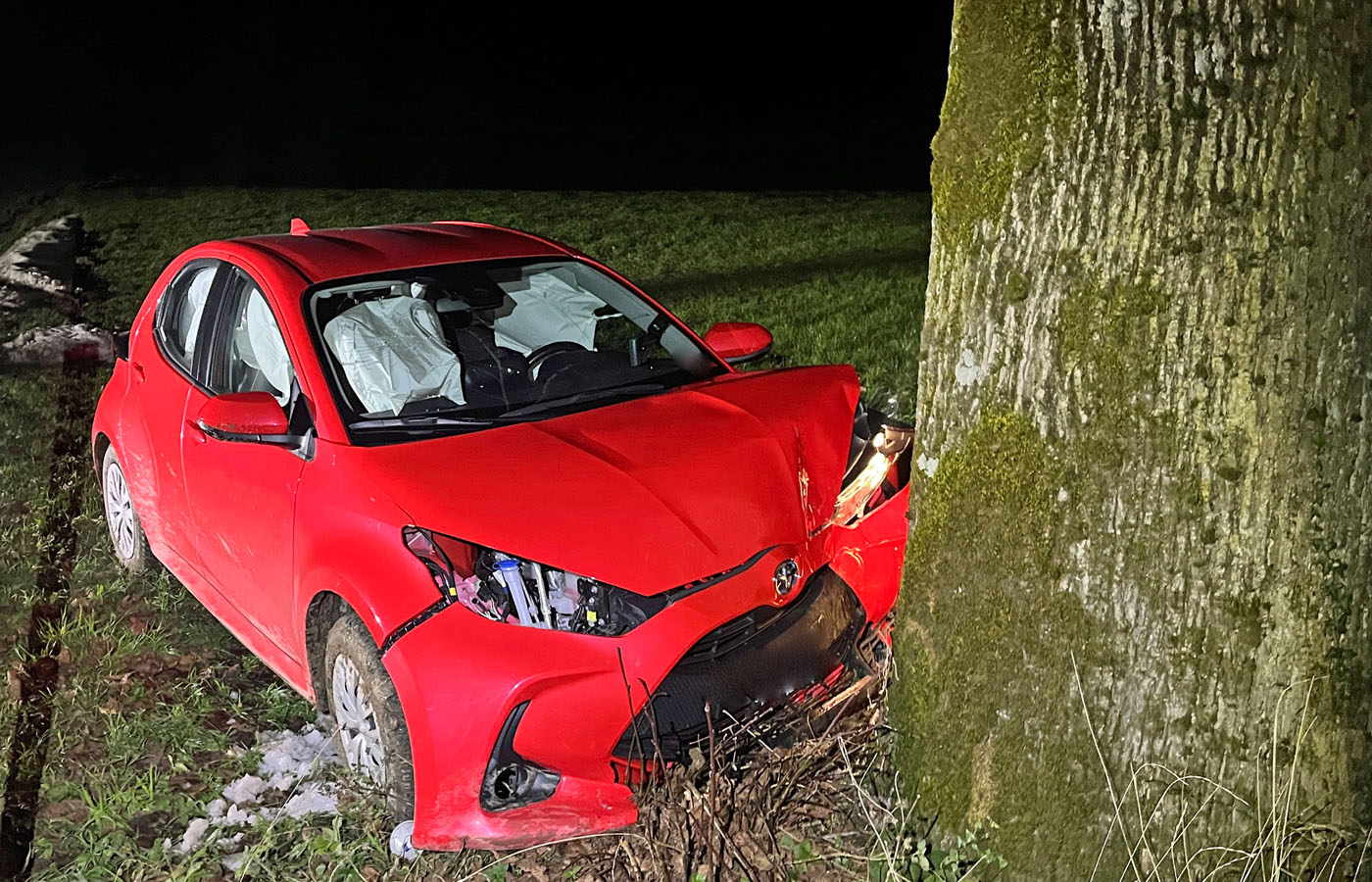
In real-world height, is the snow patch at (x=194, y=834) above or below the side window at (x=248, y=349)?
below

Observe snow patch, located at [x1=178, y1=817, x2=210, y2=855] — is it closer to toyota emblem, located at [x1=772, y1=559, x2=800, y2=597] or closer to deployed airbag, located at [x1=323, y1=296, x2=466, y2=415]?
deployed airbag, located at [x1=323, y1=296, x2=466, y2=415]

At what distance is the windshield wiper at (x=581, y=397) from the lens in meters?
4.01

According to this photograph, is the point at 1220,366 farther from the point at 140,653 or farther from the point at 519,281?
the point at 140,653

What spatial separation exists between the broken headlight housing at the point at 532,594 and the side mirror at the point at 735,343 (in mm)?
1622

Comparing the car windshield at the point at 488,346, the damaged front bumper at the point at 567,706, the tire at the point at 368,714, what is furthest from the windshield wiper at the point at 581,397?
the damaged front bumper at the point at 567,706

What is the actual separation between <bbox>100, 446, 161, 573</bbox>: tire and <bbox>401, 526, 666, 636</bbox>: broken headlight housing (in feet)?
8.02

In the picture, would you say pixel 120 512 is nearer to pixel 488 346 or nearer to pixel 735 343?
pixel 488 346

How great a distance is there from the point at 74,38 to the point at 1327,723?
82.6ft

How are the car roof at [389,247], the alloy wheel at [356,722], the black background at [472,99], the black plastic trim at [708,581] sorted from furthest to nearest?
the black background at [472,99], the car roof at [389,247], the alloy wheel at [356,722], the black plastic trim at [708,581]

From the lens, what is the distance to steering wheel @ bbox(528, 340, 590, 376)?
14.4 feet

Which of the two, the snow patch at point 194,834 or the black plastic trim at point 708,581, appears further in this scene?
the snow patch at point 194,834

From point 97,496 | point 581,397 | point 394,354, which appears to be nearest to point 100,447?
point 97,496

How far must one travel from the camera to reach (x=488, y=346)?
4.39 meters

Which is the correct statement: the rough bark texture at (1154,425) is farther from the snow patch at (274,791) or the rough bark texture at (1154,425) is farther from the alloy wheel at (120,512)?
the alloy wheel at (120,512)
